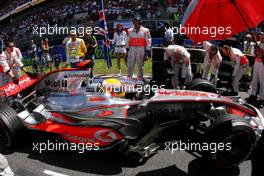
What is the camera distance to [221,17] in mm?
4180

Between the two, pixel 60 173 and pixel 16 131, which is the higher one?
pixel 16 131

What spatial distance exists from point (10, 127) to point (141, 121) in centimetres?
203

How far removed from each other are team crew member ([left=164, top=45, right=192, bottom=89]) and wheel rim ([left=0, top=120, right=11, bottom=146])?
13.2ft

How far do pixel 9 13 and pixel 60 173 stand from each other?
30359 millimetres

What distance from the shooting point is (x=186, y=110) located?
4.72 m

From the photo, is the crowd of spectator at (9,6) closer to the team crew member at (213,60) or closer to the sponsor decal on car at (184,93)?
the team crew member at (213,60)

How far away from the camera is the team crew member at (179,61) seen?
7.44 m

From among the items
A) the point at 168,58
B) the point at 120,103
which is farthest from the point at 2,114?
the point at 168,58

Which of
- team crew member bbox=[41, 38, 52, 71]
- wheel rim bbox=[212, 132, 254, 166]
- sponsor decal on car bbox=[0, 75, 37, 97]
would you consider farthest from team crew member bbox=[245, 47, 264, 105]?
team crew member bbox=[41, 38, 52, 71]

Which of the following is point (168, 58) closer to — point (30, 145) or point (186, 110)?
point (186, 110)

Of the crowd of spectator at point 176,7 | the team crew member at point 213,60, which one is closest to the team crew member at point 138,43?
the team crew member at point 213,60

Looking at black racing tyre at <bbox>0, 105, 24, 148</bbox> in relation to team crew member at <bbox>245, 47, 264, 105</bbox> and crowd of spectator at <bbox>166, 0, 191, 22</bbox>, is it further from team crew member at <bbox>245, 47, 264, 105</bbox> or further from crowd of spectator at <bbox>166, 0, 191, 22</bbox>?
crowd of spectator at <bbox>166, 0, 191, 22</bbox>

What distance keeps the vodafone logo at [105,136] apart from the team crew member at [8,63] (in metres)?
3.74

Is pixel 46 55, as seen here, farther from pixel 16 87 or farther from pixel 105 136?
pixel 105 136
